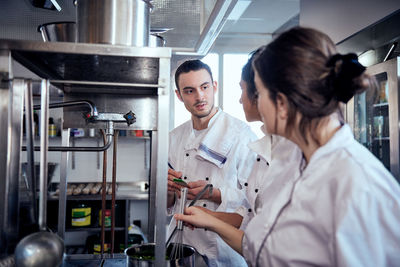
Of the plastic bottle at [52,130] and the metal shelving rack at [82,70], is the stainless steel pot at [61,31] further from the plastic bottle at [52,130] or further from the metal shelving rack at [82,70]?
the plastic bottle at [52,130]

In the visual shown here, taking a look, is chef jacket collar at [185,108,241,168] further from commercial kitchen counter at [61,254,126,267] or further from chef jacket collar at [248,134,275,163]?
commercial kitchen counter at [61,254,126,267]

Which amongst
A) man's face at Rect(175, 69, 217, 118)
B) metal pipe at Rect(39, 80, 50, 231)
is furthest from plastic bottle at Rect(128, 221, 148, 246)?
metal pipe at Rect(39, 80, 50, 231)

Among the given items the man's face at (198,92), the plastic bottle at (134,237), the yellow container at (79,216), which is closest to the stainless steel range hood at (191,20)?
the man's face at (198,92)

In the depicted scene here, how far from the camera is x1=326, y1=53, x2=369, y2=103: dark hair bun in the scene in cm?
88

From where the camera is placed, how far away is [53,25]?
4.59 feet

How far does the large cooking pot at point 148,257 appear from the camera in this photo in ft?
3.36

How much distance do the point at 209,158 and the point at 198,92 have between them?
0.37m

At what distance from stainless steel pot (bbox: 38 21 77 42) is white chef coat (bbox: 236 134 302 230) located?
2.80 ft

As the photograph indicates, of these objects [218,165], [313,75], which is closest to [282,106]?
[313,75]

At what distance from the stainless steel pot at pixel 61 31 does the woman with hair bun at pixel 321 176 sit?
80 centimetres

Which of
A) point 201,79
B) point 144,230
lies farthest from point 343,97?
point 144,230

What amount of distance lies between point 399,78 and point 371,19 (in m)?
0.41

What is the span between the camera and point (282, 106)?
3.15ft

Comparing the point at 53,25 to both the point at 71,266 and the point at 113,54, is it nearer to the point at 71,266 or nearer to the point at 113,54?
the point at 113,54
